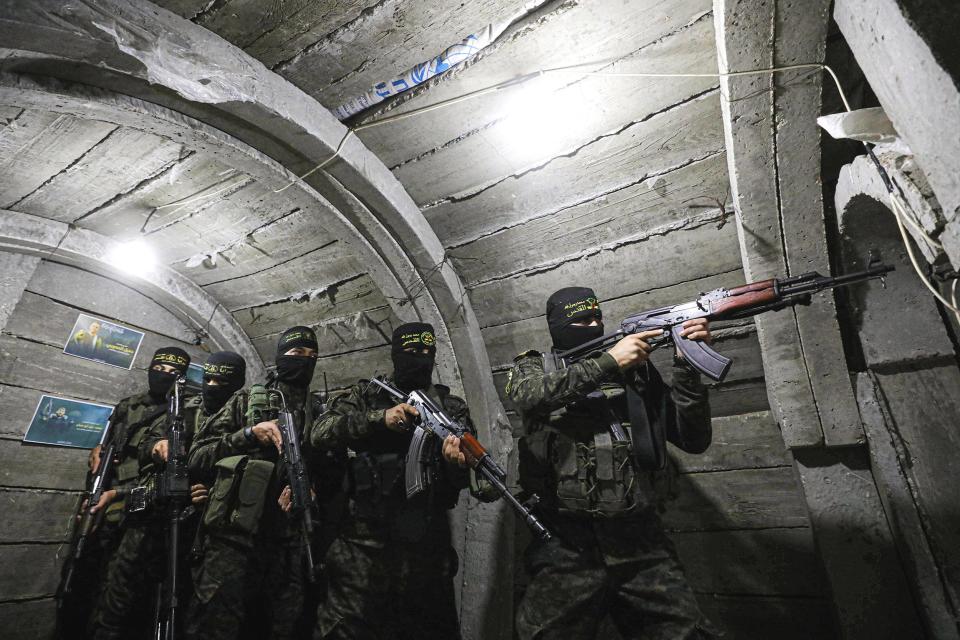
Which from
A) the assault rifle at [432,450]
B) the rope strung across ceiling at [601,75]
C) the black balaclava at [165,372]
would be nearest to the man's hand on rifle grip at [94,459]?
the black balaclava at [165,372]

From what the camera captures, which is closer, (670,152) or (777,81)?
(777,81)

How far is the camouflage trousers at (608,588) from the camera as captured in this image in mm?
1973

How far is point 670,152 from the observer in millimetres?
2326

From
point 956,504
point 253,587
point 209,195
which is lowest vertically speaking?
point 253,587

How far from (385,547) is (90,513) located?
8.35 feet

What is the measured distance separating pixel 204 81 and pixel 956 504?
12.3 feet

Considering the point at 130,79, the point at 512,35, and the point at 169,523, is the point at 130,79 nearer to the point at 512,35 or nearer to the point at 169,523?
the point at 512,35

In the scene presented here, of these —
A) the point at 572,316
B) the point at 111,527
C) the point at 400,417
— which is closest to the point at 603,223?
the point at 572,316

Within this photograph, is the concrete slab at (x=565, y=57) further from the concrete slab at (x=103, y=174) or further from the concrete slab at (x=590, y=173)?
the concrete slab at (x=103, y=174)

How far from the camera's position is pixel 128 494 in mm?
3404

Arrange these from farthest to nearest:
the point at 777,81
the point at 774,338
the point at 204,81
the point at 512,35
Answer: the point at 774,338, the point at 512,35, the point at 204,81, the point at 777,81

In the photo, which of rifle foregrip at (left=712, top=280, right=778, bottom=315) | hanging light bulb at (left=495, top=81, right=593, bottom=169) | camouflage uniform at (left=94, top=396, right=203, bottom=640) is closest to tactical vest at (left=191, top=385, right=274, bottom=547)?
camouflage uniform at (left=94, top=396, right=203, bottom=640)

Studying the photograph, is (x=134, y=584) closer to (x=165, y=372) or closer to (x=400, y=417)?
(x=165, y=372)

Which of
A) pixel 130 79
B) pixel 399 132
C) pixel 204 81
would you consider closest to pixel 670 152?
pixel 399 132
